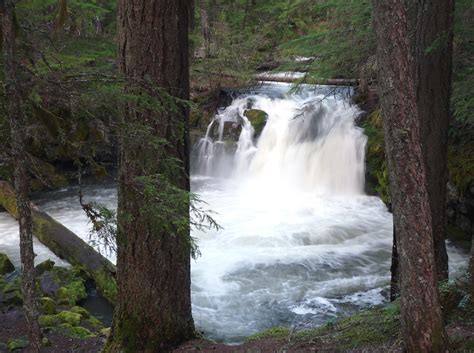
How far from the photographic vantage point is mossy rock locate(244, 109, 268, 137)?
18156mm

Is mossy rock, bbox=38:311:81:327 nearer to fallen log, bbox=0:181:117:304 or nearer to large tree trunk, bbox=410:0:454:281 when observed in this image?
fallen log, bbox=0:181:117:304

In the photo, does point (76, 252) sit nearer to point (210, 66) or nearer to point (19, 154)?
point (19, 154)

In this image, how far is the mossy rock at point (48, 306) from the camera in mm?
7578

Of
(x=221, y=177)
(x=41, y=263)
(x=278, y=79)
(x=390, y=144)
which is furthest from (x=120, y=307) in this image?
(x=278, y=79)

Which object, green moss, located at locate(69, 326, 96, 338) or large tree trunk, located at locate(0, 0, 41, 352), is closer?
large tree trunk, located at locate(0, 0, 41, 352)

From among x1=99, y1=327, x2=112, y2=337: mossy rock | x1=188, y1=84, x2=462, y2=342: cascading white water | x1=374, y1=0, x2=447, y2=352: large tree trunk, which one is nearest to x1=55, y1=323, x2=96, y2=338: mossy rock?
x1=99, y1=327, x2=112, y2=337: mossy rock

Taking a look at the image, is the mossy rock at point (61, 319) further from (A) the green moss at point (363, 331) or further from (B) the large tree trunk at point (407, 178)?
(B) the large tree trunk at point (407, 178)

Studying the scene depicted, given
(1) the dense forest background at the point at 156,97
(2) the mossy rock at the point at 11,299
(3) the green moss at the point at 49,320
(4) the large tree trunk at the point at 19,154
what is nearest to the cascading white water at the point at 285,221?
(1) the dense forest background at the point at 156,97

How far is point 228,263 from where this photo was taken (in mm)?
10805

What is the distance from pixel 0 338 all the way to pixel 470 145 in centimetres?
968

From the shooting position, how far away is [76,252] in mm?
9969

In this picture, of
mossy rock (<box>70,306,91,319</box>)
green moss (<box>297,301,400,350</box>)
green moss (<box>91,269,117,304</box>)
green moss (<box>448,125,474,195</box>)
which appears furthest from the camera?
green moss (<box>448,125,474,195</box>)

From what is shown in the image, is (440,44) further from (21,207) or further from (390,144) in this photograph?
(21,207)

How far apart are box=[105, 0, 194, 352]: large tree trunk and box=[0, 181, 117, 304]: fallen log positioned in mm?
2964
